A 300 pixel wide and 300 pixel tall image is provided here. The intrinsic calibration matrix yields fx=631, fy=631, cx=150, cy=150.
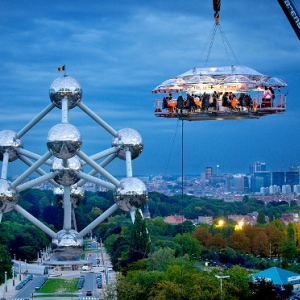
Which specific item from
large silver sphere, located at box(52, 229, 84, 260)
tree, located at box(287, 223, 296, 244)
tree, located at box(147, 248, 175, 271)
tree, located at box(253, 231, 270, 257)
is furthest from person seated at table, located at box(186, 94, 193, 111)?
tree, located at box(287, 223, 296, 244)

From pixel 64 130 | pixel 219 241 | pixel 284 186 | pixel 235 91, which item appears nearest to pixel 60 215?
pixel 219 241

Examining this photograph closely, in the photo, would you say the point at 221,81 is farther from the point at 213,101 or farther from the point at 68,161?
the point at 68,161


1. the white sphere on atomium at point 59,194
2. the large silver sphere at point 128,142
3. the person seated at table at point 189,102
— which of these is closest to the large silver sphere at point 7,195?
the white sphere on atomium at point 59,194

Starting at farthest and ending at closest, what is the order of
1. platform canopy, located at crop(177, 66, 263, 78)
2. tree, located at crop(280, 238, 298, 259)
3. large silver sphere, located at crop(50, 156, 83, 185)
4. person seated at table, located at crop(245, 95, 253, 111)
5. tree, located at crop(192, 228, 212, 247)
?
tree, located at crop(192, 228, 212, 247) < tree, located at crop(280, 238, 298, 259) < large silver sphere, located at crop(50, 156, 83, 185) < platform canopy, located at crop(177, 66, 263, 78) < person seated at table, located at crop(245, 95, 253, 111)

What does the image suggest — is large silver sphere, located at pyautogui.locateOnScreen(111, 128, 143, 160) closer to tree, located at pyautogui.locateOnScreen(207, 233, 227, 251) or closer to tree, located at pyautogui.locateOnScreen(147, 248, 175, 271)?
tree, located at pyautogui.locateOnScreen(147, 248, 175, 271)

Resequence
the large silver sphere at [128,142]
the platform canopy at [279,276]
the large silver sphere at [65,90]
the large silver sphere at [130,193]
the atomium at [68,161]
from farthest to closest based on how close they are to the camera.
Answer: the large silver sphere at [128,142] < the large silver sphere at [65,90] < the platform canopy at [279,276] < the large silver sphere at [130,193] < the atomium at [68,161]

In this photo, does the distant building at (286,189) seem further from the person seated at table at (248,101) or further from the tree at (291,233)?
the person seated at table at (248,101)

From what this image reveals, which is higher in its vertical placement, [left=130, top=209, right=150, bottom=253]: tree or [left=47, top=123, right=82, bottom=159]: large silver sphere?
[left=47, top=123, right=82, bottom=159]: large silver sphere
